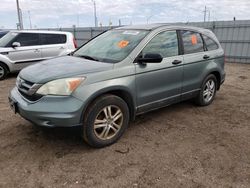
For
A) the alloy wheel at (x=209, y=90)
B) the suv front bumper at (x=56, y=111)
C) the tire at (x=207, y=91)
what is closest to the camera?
the suv front bumper at (x=56, y=111)

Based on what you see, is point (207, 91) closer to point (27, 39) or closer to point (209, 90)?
point (209, 90)

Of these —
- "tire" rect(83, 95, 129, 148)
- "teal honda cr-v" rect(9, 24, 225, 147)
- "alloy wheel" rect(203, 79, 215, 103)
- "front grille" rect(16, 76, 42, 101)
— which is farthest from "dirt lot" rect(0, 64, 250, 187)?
"alloy wheel" rect(203, 79, 215, 103)

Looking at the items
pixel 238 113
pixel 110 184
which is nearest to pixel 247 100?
pixel 238 113

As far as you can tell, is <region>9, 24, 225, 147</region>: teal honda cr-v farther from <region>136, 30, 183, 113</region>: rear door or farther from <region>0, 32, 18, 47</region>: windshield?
<region>0, 32, 18, 47</region>: windshield

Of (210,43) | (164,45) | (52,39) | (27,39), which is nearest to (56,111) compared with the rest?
(164,45)

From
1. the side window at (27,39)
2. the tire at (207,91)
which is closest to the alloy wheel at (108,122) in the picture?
the tire at (207,91)

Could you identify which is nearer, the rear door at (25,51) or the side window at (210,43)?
the side window at (210,43)

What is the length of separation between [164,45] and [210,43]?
4.94 feet

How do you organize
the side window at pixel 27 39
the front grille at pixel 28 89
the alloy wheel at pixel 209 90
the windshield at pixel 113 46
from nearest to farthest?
the front grille at pixel 28 89 < the windshield at pixel 113 46 < the alloy wheel at pixel 209 90 < the side window at pixel 27 39

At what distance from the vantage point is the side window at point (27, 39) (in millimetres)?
8328

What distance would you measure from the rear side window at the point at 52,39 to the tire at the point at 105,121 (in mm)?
6226

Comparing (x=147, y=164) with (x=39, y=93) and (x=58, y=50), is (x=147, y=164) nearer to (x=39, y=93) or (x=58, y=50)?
(x=39, y=93)

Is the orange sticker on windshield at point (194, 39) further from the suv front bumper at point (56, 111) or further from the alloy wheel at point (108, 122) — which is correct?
the suv front bumper at point (56, 111)

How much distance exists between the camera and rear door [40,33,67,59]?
340 inches
